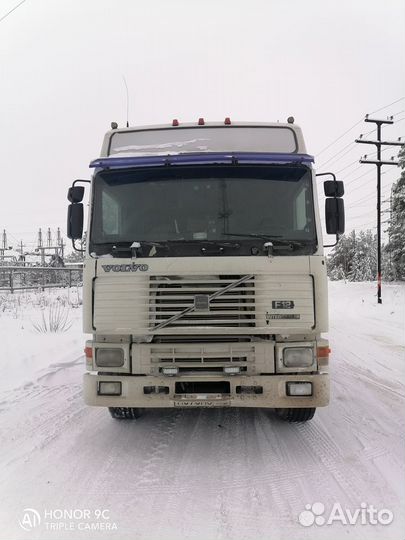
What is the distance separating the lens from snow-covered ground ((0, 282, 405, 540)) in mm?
2826

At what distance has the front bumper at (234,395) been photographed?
3.91m

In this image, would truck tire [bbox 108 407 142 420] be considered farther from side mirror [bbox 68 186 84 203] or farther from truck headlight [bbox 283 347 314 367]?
side mirror [bbox 68 186 84 203]

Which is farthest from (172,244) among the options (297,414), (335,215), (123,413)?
(297,414)

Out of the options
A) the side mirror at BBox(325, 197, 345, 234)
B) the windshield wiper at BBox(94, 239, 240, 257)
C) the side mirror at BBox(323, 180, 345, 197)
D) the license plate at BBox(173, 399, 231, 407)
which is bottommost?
the license plate at BBox(173, 399, 231, 407)

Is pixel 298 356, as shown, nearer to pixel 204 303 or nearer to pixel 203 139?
pixel 204 303

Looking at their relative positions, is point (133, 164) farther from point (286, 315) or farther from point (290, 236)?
point (286, 315)

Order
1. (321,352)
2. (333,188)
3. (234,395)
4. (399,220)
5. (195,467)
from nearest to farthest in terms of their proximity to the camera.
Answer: (195,467) → (234,395) → (321,352) → (333,188) → (399,220)

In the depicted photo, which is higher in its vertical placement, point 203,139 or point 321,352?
point 203,139

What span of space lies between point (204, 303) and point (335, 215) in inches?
75.9

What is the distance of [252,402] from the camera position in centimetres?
392

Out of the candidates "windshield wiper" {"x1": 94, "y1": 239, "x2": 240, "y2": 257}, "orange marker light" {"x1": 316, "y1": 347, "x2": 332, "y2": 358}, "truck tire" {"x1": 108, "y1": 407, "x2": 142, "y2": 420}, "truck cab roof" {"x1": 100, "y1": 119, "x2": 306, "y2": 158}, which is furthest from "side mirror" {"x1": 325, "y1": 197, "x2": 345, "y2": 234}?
"truck tire" {"x1": 108, "y1": 407, "x2": 142, "y2": 420}

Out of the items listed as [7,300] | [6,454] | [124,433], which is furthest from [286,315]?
[7,300]

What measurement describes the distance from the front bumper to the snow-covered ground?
456 millimetres

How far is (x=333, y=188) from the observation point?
185 inches
